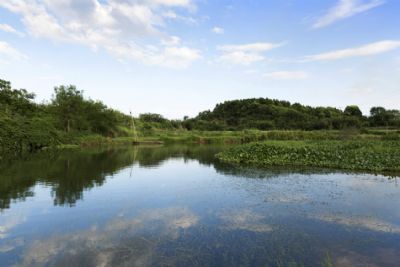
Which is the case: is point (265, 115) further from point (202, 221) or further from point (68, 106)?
point (202, 221)

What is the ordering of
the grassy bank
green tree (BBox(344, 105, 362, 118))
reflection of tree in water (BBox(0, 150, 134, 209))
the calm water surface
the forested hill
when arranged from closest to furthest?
the calm water surface, reflection of tree in water (BBox(0, 150, 134, 209)), the grassy bank, the forested hill, green tree (BBox(344, 105, 362, 118))

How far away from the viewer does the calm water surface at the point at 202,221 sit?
6.86 m

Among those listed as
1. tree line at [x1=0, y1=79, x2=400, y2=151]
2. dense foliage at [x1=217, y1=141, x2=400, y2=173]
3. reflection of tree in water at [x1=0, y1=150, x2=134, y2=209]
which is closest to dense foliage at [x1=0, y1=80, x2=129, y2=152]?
tree line at [x1=0, y1=79, x2=400, y2=151]

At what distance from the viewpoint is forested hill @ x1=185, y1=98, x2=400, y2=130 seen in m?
84.4

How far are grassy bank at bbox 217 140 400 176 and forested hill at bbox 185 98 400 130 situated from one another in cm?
4962

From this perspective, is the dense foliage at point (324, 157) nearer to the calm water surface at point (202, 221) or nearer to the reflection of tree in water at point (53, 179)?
the calm water surface at point (202, 221)

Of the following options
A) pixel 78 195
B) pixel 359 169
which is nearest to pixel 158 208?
pixel 78 195

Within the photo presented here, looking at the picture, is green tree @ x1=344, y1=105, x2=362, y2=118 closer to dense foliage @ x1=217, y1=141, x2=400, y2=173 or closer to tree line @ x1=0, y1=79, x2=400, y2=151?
tree line @ x1=0, y1=79, x2=400, y2=151

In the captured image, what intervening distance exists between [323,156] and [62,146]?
109 feet

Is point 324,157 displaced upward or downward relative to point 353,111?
downward

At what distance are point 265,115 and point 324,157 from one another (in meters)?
80.6

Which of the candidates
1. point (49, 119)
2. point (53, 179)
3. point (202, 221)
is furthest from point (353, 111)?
point (202, 221)

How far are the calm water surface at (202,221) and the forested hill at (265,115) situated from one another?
199ft

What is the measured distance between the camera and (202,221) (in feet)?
31.1
